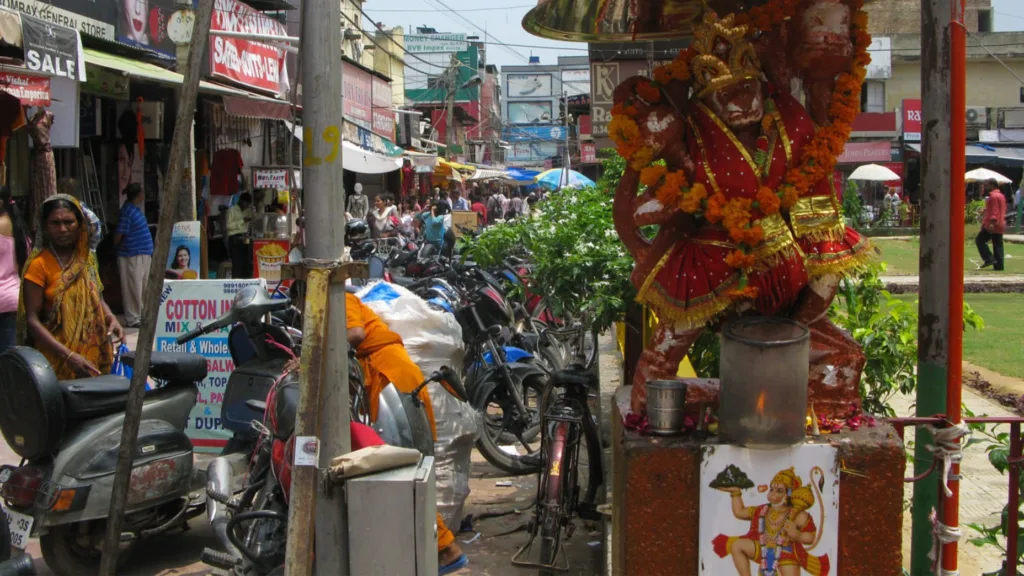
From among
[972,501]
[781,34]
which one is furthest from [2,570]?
[972,501]

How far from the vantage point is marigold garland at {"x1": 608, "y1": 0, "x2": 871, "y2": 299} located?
3.32 metres

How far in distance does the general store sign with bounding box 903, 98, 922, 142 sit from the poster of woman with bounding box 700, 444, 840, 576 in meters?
37.7

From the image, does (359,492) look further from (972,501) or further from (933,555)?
(972,501)

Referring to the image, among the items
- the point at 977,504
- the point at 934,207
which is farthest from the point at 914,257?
the point at 934,207

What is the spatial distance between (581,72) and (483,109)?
8185 millimetres

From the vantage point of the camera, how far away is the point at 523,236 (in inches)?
299

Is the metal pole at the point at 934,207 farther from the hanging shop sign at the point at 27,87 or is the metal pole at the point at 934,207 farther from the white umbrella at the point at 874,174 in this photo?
the white umbrella at the point at 874,174

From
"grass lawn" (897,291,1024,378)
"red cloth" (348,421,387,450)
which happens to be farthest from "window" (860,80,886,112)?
"red cloth" (348,421,387,450)

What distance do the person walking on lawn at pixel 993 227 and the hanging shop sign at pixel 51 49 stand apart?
52.1ft

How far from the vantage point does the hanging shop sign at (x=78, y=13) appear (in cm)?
900

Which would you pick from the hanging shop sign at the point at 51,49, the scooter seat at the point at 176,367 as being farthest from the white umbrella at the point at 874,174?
the scooter seat at the point at 176,367

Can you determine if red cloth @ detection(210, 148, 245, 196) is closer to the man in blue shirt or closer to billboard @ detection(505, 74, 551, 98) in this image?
the man in blue shirt

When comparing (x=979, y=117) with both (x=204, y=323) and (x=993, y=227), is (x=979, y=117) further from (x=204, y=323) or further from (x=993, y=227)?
(x=204, y=323)

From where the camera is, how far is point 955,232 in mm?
3207
